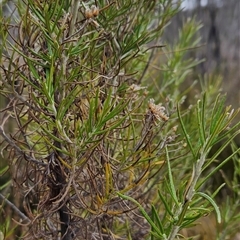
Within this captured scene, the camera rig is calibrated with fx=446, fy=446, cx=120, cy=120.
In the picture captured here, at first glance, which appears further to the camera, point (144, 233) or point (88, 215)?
point (144, 233)

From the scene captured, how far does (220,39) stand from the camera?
819 centimetres

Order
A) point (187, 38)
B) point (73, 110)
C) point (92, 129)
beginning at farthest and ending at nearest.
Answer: point (187, 38) < point (73, 110) < point (92, 129)

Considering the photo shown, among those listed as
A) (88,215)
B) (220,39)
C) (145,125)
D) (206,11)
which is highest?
(145,125)

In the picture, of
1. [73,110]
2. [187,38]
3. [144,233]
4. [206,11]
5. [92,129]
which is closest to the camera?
[92,129]

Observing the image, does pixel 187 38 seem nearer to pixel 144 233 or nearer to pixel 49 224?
pixel 144 233

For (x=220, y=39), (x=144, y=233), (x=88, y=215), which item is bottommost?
(x=220, y=39)

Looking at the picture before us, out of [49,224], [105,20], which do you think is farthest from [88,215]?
[105,20]

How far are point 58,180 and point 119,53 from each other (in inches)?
9.4

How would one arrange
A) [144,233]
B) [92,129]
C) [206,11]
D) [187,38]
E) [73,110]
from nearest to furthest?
[92,129]
[73,110]
[144,233]
[187,38]
[206,11]

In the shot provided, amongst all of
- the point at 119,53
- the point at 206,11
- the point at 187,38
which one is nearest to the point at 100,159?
the point at 119,53

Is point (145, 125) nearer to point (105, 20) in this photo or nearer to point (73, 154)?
point (73, 154)

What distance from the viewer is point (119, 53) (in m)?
0.76

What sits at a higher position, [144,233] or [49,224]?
[49,224]

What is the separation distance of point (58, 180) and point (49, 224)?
0.10 metres
